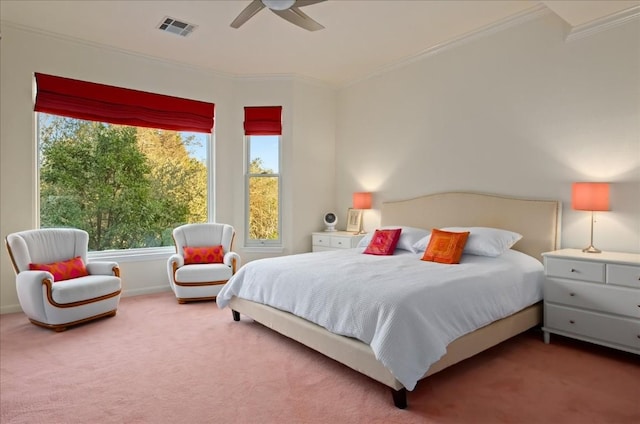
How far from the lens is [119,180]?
474cm

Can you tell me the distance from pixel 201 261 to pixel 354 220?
220 centimetres

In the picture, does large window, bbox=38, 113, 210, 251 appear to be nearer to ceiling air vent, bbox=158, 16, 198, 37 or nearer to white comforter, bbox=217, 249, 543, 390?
ceiling air vent, bbox=158, 16, 198, 37

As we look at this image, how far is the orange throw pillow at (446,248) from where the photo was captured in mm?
3295

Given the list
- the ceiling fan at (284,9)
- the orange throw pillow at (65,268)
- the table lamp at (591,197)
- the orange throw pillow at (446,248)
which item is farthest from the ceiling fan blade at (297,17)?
the orange throw pillow at (65,268)

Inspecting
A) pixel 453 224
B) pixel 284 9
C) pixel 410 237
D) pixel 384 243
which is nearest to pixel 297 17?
pixel 284 9

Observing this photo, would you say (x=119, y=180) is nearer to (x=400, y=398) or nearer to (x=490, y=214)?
(x=400, y=398)

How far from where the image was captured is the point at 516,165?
12.4ft

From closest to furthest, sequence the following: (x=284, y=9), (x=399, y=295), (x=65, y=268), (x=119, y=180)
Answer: (x=399, y=295) < (x=284, y=9) < (x=65, y=268) < (x=119, y=180)

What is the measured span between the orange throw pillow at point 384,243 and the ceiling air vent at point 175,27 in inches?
115

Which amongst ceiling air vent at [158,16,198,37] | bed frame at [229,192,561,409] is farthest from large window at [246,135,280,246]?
ceiling air vent at [158,16,198,37]

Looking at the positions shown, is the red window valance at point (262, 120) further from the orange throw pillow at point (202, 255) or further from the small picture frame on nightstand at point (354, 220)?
the orange throw pillow at point (202, 255)

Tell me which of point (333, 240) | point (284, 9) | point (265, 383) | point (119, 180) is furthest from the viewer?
point (333, 240)

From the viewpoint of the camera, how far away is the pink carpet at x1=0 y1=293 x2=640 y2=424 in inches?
81.6

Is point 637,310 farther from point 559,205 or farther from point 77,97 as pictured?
point 77,97
